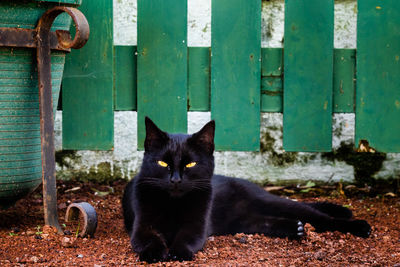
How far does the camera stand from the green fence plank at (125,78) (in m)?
3.79

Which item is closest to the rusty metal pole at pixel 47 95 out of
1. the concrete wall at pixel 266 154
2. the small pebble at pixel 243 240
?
the small pebble at pixel 243 240

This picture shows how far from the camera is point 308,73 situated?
3.79 metres

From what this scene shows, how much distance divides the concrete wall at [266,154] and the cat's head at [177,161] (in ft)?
3.97

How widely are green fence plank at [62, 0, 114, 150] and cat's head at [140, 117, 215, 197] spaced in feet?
4.17

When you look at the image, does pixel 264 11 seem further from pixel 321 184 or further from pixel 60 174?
pixel 60 174

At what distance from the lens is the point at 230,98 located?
3801 millimetres

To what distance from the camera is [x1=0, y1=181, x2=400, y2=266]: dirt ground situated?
2.34 m

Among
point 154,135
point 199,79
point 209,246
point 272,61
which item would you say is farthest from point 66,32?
point 272,61

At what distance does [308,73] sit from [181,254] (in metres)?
1.94

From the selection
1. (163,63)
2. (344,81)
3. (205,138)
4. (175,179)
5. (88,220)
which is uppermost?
(163,63)

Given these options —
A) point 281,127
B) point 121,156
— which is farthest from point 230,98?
point 121,156

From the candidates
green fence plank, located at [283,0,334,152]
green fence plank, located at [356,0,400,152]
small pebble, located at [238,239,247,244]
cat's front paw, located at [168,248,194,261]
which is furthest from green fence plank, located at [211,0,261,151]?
cat's front paw, located at [168,248,194,261]

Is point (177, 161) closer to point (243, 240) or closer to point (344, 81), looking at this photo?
point (243, 240)

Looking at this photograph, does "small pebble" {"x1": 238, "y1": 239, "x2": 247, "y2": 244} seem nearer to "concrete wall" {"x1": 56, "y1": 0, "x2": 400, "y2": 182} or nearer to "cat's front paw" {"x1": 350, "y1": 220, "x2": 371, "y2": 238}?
"cat's front paw" {"x1": 350, "y1": 220, "x2": 371, "y2": 238}
